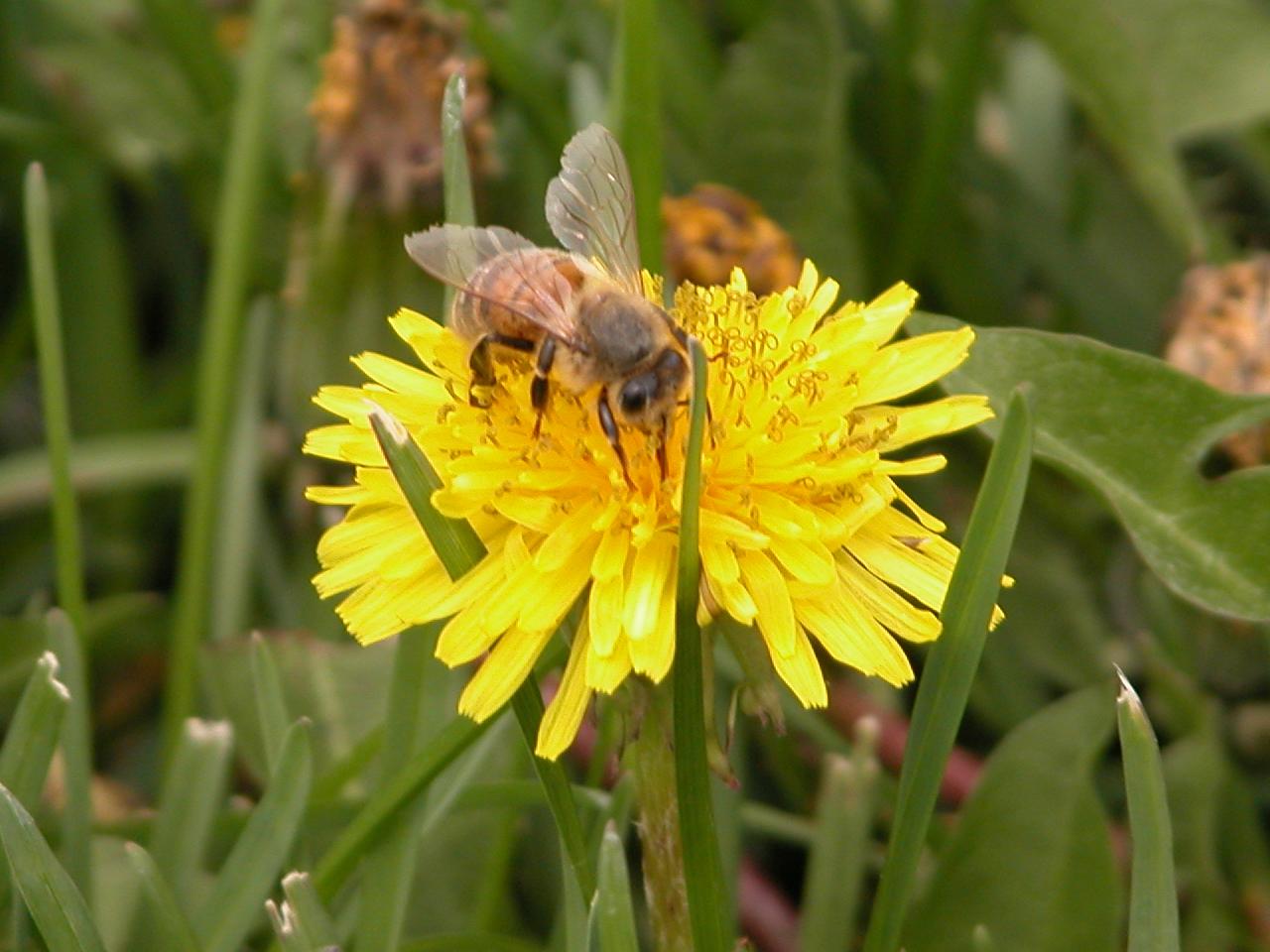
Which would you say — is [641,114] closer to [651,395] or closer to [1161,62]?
[651,395]

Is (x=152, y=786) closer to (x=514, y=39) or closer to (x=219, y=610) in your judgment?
(x=219, y=610)

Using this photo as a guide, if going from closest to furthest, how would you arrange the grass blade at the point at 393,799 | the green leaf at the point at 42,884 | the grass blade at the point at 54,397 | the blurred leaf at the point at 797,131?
the green leaf at the point at 42,884
the grass blade at the point at 393,799
the grass blade at the point at 54,397
the blurred leaf at the point at 797,131

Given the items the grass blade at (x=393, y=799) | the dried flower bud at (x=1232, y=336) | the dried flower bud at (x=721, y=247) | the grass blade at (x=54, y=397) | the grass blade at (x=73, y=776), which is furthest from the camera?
the dried flower bud at (x=721, y=247)

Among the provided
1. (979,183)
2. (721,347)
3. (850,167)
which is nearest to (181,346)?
(850,167)

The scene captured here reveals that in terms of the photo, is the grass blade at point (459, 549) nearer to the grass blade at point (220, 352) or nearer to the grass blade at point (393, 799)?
the grass blade at point (393, 799)

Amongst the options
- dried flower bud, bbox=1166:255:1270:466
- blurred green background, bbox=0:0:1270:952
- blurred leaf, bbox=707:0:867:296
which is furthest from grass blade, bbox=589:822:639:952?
blurred leaf, bbox=707:0:867:296

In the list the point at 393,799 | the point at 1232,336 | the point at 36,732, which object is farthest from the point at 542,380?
the point at 1232,336

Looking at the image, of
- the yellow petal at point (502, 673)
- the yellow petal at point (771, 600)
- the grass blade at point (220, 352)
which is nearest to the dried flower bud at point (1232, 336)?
the yellow petal at point (771, 600)

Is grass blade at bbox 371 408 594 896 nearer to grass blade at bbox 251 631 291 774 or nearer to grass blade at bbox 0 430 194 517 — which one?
grass blade at bbox 251 631 291 774
